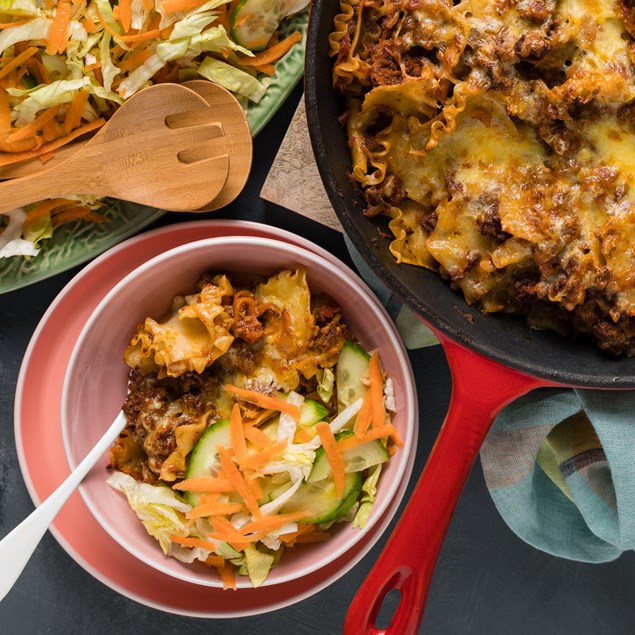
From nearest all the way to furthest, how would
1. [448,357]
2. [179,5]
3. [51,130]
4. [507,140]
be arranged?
[507,140], [448,357], [179,5], [51,130]

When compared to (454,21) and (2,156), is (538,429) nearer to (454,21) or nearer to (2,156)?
(454,21)

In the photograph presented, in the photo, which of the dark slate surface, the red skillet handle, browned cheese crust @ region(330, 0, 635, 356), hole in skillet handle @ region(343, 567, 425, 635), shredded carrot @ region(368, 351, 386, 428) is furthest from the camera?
the dark slate surface

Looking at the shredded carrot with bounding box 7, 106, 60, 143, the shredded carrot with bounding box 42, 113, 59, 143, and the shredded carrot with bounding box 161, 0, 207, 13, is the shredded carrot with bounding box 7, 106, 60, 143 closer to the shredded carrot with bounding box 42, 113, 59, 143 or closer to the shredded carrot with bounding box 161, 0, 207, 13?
the shredded carrot with bounding box 42, 113, 59, 143

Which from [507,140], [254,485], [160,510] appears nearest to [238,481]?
[254,485]

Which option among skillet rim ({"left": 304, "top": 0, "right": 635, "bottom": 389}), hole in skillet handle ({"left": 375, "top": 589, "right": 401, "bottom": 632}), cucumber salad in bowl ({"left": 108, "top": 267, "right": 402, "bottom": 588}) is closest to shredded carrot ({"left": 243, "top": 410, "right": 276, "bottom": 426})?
cucumber salad in bowl ({"left": 108, "top": 267, "right": 402, "bottom": 588})

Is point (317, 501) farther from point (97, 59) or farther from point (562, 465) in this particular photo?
point (97, 59)

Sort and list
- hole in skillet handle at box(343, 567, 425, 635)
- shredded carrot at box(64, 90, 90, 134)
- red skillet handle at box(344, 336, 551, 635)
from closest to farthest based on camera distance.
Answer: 1. red skillet handle at box(344, 336, 551, 635)
2. hole in skillet handle at box(343, 567, 425, 635)
3. shredded carrot at box(64, 90, 90, 134)
